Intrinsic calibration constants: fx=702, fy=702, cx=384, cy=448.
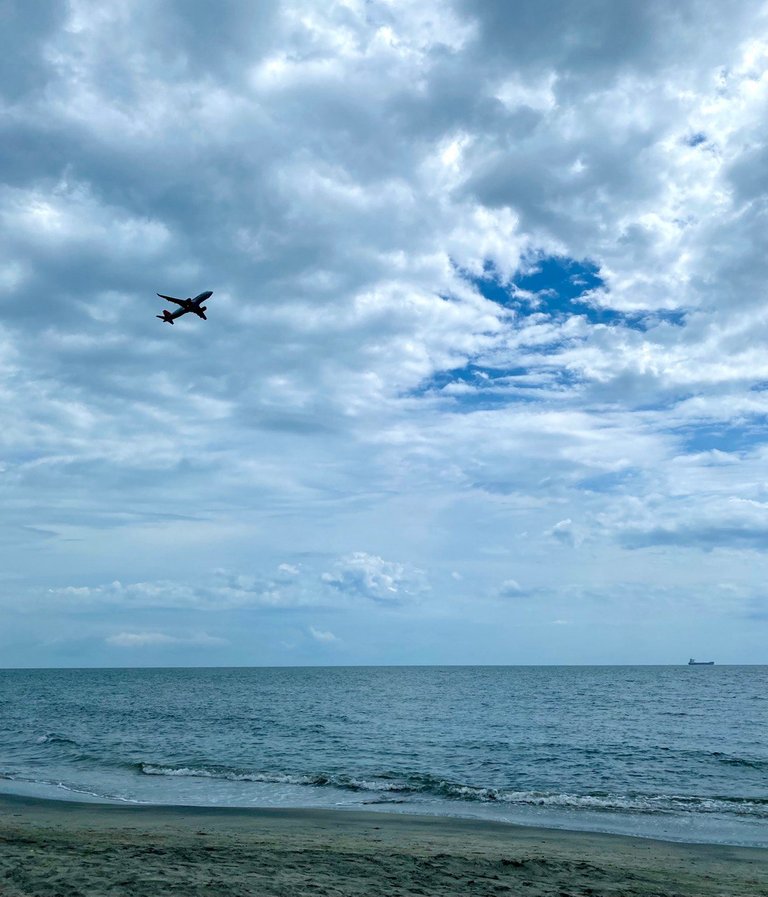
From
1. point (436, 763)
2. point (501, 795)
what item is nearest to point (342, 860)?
point (501, 795)

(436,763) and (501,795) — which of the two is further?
(436,763)

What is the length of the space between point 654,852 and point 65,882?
1595 cm

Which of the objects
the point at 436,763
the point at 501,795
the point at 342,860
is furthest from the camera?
the point at 436,763

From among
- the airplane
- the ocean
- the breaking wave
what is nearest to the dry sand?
the ocean

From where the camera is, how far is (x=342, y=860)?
1725cm

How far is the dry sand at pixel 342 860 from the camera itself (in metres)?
14.7

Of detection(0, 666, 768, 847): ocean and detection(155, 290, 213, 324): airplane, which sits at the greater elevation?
detection(155, 290, 213, 324): airplane

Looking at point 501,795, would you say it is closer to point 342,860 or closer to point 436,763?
point 436,763

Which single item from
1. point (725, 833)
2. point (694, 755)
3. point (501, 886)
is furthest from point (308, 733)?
point (501, 886)

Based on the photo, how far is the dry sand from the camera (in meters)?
14.7

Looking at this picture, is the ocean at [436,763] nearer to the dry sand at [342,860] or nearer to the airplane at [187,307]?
the dry sand at [342,860]

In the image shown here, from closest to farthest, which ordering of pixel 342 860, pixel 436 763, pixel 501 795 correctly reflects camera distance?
pixel 342 860
pixel 501 795
pixel 436 763

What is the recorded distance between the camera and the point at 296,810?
26953 millimetres

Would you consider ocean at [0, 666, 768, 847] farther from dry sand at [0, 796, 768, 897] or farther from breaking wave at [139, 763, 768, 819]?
dry sand at [0, 796, 768, 897]
